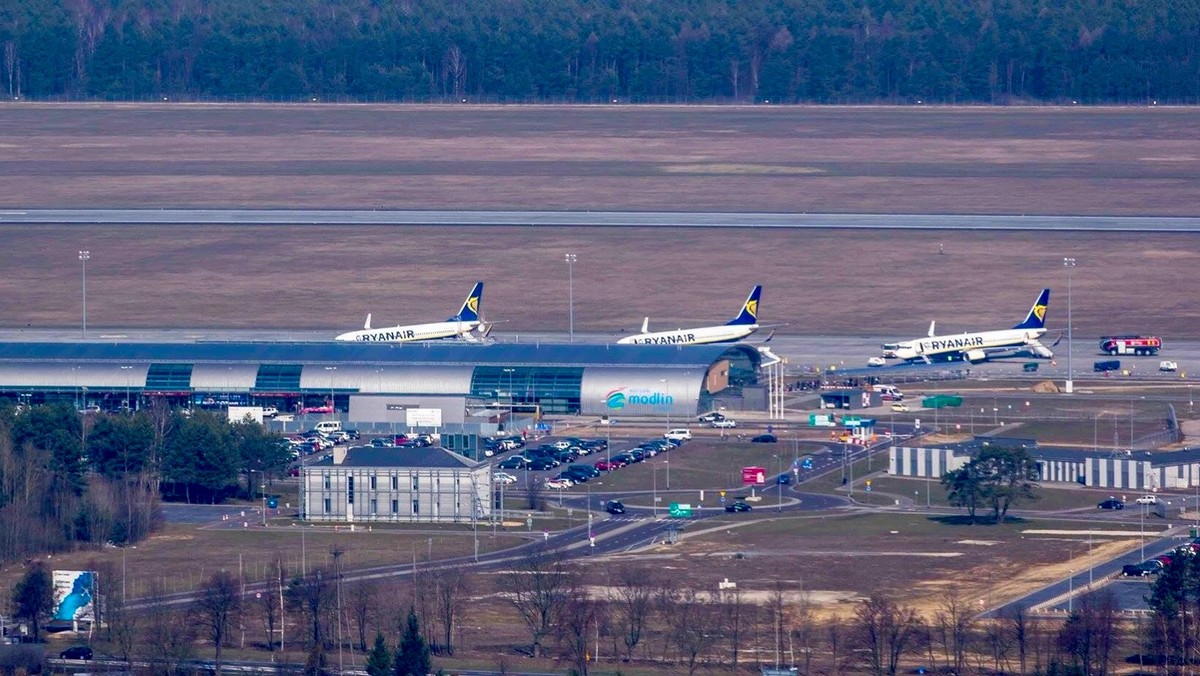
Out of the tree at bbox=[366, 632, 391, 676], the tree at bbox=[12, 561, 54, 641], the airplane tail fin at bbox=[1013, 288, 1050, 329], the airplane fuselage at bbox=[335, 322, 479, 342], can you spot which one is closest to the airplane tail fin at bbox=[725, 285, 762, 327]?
the airplane tail fin at bbox=[1013, 288, 1050, 329]

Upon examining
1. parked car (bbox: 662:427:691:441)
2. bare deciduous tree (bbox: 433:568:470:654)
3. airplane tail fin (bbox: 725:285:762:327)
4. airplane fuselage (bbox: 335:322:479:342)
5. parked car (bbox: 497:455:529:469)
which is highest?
airplane tail fin (bbox: 725:285:762:327)

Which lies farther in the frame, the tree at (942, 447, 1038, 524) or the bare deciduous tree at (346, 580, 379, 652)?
the tree at (942, 447, 1038, 524)

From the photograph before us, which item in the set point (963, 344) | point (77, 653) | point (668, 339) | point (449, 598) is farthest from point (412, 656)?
point (963, 344)

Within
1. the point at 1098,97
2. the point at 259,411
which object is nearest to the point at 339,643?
the point at 259,411

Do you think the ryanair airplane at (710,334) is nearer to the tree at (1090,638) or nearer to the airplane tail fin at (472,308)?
the airplane tail fin at (472,308)

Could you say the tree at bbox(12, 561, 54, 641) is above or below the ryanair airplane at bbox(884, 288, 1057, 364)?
below

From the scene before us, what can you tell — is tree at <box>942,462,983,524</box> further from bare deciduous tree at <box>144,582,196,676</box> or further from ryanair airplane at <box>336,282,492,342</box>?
ryanair airplane at <box>336,282,492,342</box>

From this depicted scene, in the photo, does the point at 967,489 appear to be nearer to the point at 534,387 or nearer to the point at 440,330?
the point at 534,387
